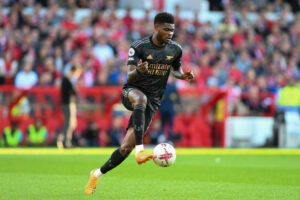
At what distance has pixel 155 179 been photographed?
9.94m

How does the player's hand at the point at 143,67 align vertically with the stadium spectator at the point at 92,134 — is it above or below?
above

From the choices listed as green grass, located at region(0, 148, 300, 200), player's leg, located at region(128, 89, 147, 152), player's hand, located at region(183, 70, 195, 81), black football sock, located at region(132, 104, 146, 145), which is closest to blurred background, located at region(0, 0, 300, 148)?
green grass, located at region(0, 148, 300, 200)

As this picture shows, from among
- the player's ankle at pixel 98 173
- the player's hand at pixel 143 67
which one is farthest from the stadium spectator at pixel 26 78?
the player's hand at pixel 143 67

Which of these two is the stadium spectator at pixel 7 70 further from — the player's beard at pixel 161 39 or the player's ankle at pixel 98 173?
the player's beard at pixel 161 39

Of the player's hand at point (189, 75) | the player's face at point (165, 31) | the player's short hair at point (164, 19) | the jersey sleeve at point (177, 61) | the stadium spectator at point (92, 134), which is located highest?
the player's short hair at point (164, 19)

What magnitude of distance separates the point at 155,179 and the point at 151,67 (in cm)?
249

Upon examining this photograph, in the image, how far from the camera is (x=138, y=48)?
804cm

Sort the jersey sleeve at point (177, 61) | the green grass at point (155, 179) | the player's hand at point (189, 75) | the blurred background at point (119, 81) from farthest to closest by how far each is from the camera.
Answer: the blurred background at point (119, 81), the jersey sleeve at point (177, 61), the player's hand at point (189, 75), the green grass at point (155, 179)

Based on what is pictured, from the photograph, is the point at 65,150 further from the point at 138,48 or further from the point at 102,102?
the point at 138,48

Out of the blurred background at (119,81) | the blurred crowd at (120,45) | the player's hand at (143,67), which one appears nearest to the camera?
the player's hand at (143,67)

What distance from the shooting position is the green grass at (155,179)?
7781 millimetres

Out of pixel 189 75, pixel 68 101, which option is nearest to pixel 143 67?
pixel 189 75

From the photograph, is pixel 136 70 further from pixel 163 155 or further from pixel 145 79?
pixel 163 155

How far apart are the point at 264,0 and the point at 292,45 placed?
10.4 feet
